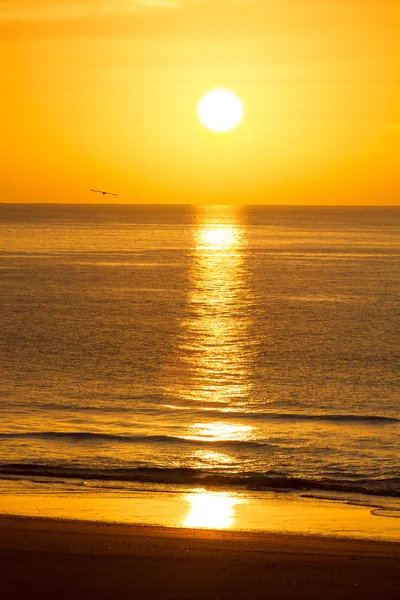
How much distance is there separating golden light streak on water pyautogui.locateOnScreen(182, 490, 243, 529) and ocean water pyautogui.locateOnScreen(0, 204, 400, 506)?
1.65 m

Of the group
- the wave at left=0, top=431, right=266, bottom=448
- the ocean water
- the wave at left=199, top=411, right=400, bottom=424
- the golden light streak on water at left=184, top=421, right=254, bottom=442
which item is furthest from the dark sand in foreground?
the wave at left=199, top=411, right=400, bottom=424

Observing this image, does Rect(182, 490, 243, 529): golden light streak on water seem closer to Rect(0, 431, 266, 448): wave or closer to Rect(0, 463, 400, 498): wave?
Rect(0, 463, 400, 498): wave

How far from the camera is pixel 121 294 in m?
81.8

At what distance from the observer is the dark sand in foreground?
41.1 feet

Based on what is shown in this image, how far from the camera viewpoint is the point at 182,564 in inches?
A: 541

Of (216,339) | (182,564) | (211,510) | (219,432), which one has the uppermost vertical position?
(216,339)

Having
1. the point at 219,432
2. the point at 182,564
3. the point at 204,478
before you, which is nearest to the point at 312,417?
the point at 219,432

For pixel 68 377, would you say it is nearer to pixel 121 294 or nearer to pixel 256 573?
pixel 256 573

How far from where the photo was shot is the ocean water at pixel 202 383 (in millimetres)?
23969

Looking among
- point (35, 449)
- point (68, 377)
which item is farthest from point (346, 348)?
point (35, 449)

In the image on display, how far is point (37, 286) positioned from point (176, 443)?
60.3 metres

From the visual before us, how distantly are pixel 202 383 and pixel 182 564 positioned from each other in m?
25.7

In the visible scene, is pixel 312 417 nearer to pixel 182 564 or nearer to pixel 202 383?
pixel 202 383

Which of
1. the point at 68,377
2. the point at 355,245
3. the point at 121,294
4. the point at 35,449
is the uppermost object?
the point at 355,245
